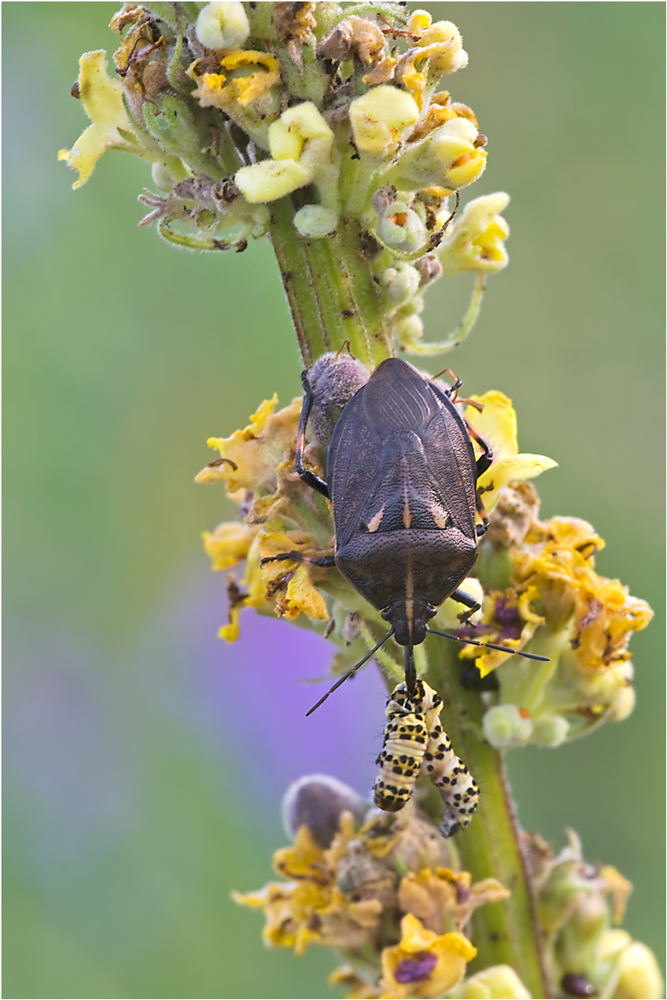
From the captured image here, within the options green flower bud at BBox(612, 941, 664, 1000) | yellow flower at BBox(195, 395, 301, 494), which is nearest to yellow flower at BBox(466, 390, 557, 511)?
yellow flower at BBox(195, 395, 301, 494)

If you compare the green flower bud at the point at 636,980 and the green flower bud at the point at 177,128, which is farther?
the green flower bud at the point at 636,980

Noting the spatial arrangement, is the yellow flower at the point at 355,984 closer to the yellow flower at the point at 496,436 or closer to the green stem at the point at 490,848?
the green stem at the point at 490,848

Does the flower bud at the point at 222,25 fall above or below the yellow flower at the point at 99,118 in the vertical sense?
below

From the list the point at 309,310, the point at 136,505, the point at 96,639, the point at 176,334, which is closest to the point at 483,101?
the point at 176,334

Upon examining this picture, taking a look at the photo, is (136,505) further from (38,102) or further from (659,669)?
(659,669)

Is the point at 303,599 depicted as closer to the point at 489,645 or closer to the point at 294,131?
the point at 489,645

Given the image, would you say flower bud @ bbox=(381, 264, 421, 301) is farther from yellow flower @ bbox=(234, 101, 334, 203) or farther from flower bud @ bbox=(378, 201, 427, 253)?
yellow flower @ bbox=(234, 101, 334, 203)

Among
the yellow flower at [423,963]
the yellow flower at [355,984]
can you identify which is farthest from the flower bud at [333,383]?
the yellow flower at [355,984]
